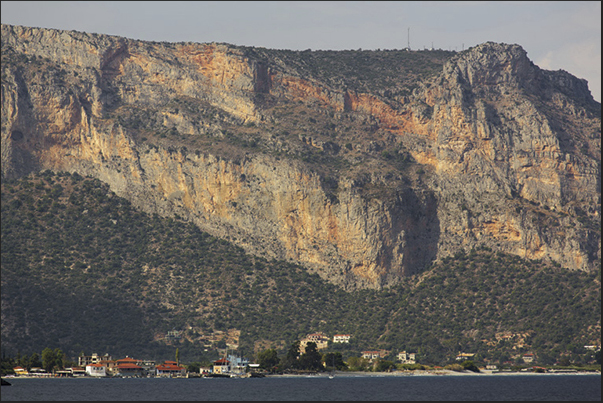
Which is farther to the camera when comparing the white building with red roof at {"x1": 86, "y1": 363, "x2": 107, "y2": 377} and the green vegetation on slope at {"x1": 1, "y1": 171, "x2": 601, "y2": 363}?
the green vegetation on slope at {"x1": 1, "y1": 171, "x2": 601, "y2": 363}

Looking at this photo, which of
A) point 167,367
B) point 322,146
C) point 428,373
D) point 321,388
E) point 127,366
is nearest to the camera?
point 321,388

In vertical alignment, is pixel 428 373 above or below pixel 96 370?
below

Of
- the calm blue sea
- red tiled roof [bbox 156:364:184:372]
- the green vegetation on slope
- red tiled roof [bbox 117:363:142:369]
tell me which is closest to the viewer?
the calm blue sea

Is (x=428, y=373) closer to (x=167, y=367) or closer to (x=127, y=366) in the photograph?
(x=167, y=367)

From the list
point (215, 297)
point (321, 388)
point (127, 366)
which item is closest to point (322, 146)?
point (215, 297)

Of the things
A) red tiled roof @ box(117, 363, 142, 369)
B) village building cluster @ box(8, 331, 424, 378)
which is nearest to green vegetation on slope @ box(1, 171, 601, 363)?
village building cluster @ box(8, 331, 424, 378)

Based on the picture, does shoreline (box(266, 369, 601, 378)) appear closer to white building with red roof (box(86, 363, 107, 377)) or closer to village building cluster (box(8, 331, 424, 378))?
village building cluster (box(8, 331, 424, 378))

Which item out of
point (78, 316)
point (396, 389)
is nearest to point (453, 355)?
point (396, 389)
